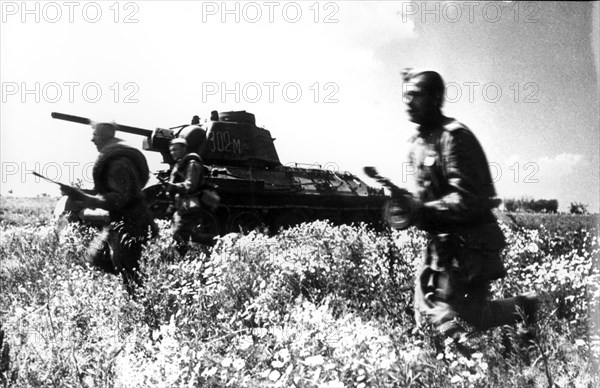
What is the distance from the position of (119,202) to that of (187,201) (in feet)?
5.28

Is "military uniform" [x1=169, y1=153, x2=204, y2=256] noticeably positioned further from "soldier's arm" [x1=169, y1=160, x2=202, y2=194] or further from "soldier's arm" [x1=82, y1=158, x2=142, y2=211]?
"soldier's arm" [x1=82, y1=158, x2=142, y2=211]

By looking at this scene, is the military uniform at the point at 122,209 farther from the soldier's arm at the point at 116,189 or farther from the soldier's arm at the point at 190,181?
the soldier's arm at the point at 190,181

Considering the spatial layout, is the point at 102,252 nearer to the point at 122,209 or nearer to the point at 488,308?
the point at 122,209

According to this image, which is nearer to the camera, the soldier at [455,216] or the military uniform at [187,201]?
the soldier at [455,216]

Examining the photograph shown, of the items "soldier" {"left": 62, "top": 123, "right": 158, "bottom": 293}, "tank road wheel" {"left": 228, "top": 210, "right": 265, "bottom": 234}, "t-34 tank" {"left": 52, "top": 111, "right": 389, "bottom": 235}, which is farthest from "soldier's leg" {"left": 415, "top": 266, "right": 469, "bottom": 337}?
"tank road wheel" {"left": 228, "top": 210, "right": 265, "bottom": 234}

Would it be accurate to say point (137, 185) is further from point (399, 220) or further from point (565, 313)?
point (565, 313)

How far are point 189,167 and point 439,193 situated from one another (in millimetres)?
4311

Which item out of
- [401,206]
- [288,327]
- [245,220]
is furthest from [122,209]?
[245,220]

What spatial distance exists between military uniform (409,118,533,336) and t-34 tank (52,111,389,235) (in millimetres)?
9322

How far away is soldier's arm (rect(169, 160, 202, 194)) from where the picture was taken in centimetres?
668

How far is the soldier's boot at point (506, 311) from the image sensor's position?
2.98 metres

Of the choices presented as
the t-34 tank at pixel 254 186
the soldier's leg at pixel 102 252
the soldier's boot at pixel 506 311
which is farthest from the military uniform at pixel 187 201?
the t-34 tank at pixel 254 186

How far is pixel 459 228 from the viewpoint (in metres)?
3.00

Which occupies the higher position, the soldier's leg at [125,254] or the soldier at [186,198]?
the soldier at [186,198]
